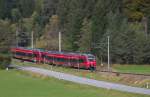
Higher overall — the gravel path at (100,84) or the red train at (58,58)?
the red train at (58,58)

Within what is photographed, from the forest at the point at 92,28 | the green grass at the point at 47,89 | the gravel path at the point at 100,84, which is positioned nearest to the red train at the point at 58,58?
the forest at the point at 92,28

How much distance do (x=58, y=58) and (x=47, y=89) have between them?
120ft

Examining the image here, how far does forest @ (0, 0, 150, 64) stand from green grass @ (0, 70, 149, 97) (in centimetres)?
3036

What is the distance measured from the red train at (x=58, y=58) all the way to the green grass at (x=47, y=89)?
541 inches

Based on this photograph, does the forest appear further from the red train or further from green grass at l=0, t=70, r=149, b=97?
green grass at l=0, t=70, r=149, b=97

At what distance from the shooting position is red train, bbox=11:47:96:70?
80425 millimetres

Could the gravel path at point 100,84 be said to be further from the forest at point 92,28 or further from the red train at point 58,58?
the forest at point 92,28

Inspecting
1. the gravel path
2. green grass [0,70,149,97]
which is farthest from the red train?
green grass [0,70,149,97]

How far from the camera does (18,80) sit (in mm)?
64938

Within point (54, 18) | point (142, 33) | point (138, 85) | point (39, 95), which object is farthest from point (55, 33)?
point (39, 95)

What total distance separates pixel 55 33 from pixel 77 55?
2278 inches

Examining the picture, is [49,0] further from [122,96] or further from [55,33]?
[122,96]

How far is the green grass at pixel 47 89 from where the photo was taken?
47688 millimetres

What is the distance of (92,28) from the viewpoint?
11725 centimetres
